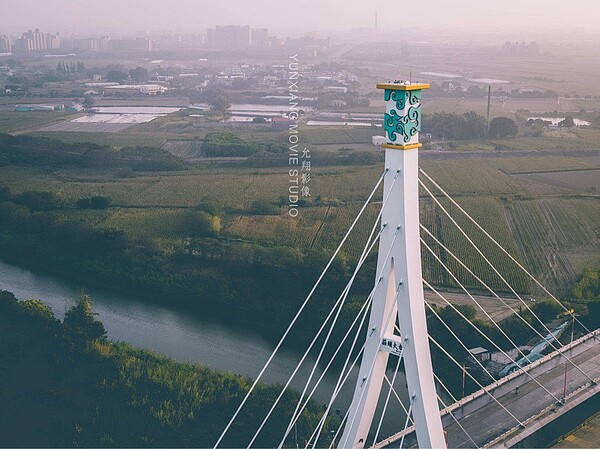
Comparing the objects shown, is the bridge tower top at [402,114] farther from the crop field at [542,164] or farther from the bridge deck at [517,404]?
the crop field at [542,164]

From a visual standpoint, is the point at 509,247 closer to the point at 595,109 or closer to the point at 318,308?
the point at 318,308

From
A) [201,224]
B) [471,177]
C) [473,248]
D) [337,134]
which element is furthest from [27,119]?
[473,248]

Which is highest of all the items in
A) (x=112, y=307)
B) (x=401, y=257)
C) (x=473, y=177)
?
(x=401, y=257)

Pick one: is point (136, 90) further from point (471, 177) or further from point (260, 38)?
point (471, 177)

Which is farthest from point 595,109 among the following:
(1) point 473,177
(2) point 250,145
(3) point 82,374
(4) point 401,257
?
(4) point 401,257

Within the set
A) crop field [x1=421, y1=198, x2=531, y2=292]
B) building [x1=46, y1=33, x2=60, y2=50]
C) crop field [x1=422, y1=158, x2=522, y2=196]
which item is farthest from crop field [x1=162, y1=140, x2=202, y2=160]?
building [x1=46, y1=33, x2=60, y2=50]

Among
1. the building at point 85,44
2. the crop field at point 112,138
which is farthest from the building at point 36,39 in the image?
the crop field at point 112,138

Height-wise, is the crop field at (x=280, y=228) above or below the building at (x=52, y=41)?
below
